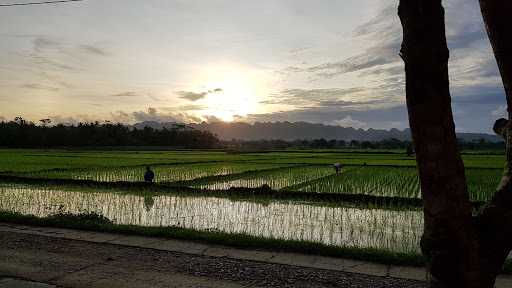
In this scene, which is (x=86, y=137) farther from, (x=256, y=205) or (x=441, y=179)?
(x=441, y=179)

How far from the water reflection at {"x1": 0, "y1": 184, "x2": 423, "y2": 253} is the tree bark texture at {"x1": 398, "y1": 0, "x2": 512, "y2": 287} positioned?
7.17 metres

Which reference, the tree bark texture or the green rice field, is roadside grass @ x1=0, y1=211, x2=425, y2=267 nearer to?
the green rice field

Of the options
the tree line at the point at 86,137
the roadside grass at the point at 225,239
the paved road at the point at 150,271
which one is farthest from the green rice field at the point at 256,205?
the tree line at the point at 86,137

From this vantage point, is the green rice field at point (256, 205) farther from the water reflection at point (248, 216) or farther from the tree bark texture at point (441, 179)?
the tree bark texture at point (441, 179)

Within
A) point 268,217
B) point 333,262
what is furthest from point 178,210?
point 333,262

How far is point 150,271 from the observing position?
6.91 m

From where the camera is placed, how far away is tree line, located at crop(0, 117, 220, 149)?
74.3 metres

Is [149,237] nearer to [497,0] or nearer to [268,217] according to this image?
[268,217]

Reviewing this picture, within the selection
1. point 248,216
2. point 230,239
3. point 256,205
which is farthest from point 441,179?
point 256,205

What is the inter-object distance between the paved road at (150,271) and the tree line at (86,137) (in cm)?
7429

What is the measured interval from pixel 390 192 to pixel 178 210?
29.4 ft

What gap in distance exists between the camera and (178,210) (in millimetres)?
14703

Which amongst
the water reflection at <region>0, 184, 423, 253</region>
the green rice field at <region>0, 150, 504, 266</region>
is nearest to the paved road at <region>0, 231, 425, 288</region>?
the green rice field at <region>0, 150, 504, 266</region>

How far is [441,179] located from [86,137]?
281ft
